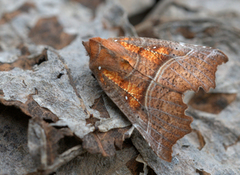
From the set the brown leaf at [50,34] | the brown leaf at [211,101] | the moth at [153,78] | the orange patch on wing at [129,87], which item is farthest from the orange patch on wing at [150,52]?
the brown leaf at [50,34]

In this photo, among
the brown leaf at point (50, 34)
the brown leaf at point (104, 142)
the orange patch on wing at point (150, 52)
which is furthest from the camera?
the brown leaf at point (50, 34)

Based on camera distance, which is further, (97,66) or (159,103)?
(97,66)

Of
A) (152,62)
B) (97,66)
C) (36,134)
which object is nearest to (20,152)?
(36,134)

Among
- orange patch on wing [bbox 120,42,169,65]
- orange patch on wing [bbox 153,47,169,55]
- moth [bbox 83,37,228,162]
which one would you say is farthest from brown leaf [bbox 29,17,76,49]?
orange patch on wing [bbox 153,47,169,55]

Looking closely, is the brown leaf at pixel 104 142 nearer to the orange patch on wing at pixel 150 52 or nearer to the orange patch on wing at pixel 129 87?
the orange patch on wing at pixel 129 87

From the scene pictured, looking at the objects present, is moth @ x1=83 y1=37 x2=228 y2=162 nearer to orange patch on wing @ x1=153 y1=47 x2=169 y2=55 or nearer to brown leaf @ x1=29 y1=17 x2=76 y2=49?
orange patch on wing @ x1=153 y1=47 x2=169 y2=55

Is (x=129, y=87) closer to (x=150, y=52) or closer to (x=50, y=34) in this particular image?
(x=150, y=52)

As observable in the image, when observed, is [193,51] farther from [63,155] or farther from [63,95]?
[63,155]

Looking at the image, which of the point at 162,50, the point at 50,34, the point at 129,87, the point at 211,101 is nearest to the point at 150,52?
the point at 162,50
